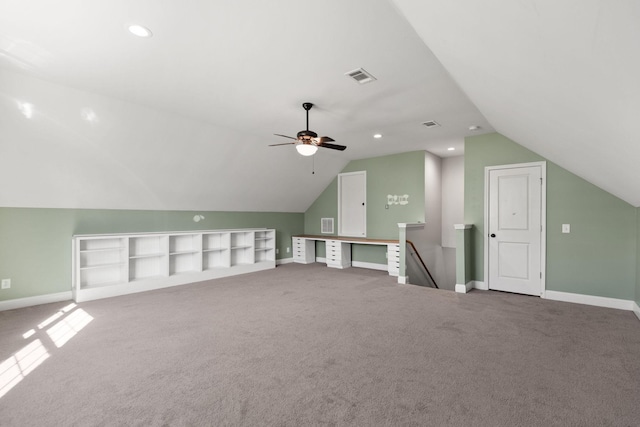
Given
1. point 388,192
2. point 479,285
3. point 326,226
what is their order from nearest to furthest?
Answer: 1. point 479,285
2. point 388,192
3. point 326,226

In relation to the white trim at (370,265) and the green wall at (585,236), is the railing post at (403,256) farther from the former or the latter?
the green wall at (585,236)

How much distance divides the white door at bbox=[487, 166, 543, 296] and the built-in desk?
5.90ft

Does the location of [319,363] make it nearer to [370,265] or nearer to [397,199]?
[370,265]

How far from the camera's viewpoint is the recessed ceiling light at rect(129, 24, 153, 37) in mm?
2397

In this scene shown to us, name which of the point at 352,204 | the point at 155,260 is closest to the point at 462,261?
the point at 352,204

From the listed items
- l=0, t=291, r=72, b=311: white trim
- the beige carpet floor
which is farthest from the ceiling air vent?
l=0, t=291, r=72, b=311: white trim

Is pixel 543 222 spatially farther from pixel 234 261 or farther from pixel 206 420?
pixel 234 261

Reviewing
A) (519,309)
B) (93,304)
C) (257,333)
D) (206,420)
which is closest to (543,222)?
(519,309)

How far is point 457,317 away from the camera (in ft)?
12.5

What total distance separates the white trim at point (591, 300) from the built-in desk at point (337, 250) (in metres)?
2.56

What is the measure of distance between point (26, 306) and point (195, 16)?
471 centimetres

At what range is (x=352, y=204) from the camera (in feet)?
25.5

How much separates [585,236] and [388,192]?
12.0 ft

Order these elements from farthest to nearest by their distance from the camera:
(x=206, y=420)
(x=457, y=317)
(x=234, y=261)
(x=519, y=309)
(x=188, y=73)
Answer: (x=234, y=261), (x=519, y=309), (x=457, y=317), (x=188, y=73), (x=206, y=420)
